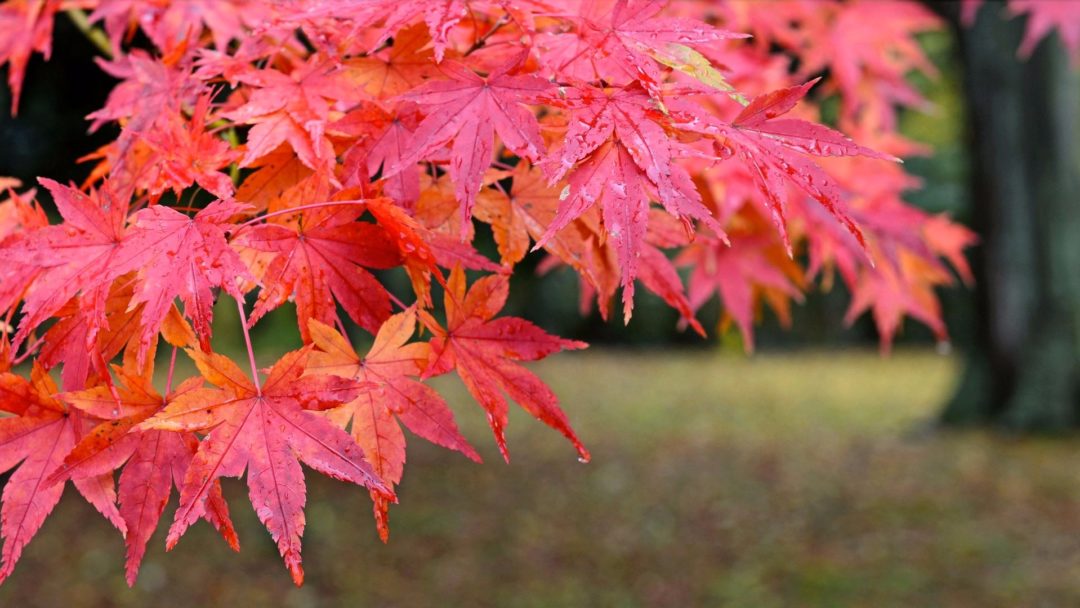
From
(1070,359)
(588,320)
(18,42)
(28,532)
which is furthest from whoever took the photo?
(588,320)

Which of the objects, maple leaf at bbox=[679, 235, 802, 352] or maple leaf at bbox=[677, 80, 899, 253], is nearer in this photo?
maple leaf at bbox=[677, 80, 899, 253]

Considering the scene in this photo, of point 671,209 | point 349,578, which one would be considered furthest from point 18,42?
point 349,578

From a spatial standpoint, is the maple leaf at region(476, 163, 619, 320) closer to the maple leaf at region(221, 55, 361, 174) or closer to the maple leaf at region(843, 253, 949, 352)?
the maple leaf at region(221, 55, 361, 174)

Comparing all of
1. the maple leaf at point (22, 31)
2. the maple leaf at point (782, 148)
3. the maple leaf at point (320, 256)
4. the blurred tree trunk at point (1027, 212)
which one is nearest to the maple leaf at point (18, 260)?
the maple leaf at point (320, 256)

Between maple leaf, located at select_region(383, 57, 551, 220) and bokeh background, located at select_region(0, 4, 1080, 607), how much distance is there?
6.73ft

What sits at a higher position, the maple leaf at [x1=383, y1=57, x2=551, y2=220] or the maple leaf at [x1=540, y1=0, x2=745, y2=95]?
the maple leaf at [x1=540, y1=0, x2=745, y2=95]

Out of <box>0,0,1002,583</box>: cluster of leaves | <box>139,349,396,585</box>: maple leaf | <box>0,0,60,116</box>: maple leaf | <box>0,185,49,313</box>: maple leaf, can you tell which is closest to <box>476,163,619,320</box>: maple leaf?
<box>0,0,1002,583</box>: cluster of leaves

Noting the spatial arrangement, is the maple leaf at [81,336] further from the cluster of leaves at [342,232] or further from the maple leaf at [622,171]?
the maple leaf at [622,171]

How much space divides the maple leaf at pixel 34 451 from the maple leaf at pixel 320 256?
26cm

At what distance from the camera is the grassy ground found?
407cm

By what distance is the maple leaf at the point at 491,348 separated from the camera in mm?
1103

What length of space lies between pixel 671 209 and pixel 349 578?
3.72 meters

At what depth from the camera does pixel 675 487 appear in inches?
223

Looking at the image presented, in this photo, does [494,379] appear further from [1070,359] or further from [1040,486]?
[1070,359]
